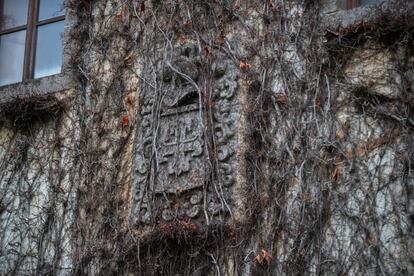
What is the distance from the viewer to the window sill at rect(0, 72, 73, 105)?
6910mm

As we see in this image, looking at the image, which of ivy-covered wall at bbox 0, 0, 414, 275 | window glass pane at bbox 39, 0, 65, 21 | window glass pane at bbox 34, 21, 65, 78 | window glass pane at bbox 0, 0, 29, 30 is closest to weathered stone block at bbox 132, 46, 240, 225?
ivy-covered wall at bbox 0, 0, 414, 275

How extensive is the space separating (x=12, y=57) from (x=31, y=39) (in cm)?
23

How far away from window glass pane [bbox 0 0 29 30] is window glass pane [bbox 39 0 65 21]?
15 cm

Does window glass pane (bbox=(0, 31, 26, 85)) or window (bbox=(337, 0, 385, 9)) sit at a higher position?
window glass pane (bbox=(0, 31, 26, 85))

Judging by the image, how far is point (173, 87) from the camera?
249 inches

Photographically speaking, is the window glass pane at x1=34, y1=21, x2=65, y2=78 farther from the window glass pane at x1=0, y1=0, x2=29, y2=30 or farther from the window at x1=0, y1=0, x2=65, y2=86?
the window glass pane at x1=0, y1=0, x2=29, y2=30

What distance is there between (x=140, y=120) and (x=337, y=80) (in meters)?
1.43

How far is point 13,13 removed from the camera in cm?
766

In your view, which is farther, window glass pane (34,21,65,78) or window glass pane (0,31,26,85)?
window glass pane (0,31,26,85)

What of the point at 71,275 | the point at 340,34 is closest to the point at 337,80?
the point at 340,34

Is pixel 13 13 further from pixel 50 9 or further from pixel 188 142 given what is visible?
pixel 188 142

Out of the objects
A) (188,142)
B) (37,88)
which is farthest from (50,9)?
(188,142)

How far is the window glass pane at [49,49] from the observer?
7297mm

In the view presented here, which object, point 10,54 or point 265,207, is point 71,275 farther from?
point 10,54
